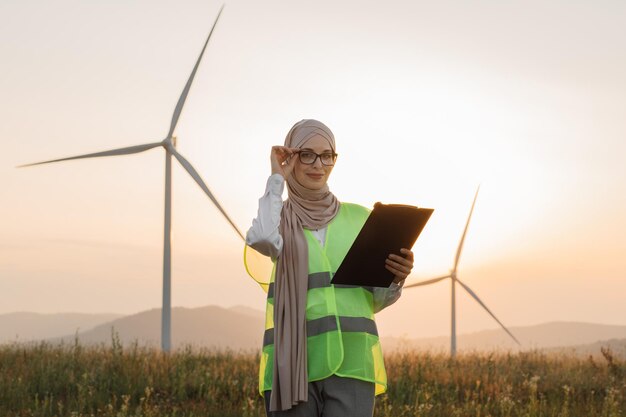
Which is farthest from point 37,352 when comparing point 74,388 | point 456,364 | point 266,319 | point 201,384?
point 266,319

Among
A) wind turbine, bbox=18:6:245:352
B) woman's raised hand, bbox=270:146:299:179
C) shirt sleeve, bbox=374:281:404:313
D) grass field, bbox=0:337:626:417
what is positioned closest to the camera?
woman's raised hand, bbox=270:146:299:179

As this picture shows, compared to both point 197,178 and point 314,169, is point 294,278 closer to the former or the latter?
point 314,169

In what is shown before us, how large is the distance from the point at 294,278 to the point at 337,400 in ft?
1.99

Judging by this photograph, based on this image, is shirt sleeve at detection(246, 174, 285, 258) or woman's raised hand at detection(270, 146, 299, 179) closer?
shirt sleeve at detection(246, 174, 285, 258)

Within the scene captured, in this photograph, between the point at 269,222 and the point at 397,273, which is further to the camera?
the point at 397,273

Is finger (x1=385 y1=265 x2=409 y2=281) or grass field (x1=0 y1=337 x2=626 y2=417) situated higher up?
finger (x1=385 y1=265 x2=409 y2=281)

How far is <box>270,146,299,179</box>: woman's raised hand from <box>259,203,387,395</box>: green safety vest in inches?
12.7

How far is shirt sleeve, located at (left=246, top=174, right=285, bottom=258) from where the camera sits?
163 inches

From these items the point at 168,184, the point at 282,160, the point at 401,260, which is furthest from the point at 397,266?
the point at 168,184

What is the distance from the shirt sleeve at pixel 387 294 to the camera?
174 inches

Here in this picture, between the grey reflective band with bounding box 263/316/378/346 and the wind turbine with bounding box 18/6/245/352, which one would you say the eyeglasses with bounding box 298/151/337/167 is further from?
the wind turbine with bounding box 18/6/245/352

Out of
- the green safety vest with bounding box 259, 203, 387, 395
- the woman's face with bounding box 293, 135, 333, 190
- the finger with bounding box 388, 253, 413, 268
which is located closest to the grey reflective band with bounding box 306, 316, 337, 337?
the green safety vest with bounding box 259, 203, 387, 395

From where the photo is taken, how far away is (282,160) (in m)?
4.41

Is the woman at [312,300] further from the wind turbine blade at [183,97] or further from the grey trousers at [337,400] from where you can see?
the wind turbine blade at [183,97]
